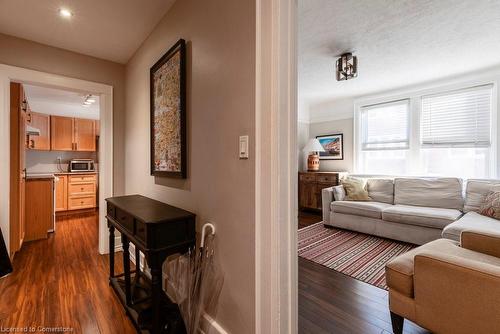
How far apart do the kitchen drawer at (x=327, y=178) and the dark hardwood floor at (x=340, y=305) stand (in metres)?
2.45

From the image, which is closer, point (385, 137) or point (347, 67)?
point (347, 67)

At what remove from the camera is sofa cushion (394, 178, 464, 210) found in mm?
3242

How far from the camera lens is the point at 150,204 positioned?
6.21 ft

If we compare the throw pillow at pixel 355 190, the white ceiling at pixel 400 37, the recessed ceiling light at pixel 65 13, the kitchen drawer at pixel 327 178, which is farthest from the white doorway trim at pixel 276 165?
the kitchen drawer at pixel 327 178

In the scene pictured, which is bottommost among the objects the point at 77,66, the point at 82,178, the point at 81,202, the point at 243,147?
the point at 81,202

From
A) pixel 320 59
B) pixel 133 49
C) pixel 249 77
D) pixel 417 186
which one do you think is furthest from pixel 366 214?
pixel 133 49

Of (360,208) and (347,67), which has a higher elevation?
(347,67)

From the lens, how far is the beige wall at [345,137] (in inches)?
192

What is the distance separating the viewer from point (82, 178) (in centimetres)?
518

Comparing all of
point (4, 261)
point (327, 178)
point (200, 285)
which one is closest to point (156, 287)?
point (200, 285)

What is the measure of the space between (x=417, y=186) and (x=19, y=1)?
196 inches

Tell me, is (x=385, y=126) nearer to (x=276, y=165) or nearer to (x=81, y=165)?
(x=276, y=165)

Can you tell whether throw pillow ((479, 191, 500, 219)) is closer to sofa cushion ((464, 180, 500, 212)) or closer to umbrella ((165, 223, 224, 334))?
sofa cushion ((464, 180, 500, 212))

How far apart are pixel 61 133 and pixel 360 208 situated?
20.0 feet
